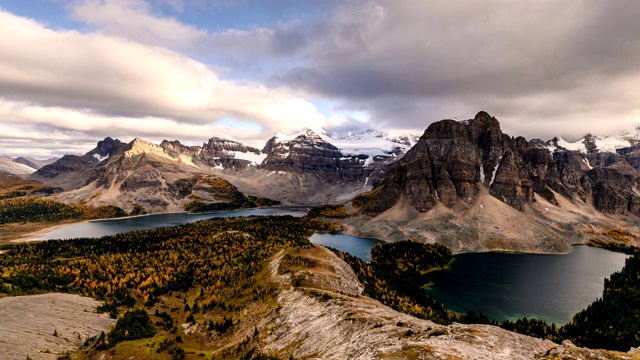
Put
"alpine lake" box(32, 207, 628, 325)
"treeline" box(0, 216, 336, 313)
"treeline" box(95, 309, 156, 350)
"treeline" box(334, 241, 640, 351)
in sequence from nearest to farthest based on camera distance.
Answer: "treeline" box(95, 309, 156, 350)
"treeline" box(334, 241, 640, 351)
"treeline" box(0, 216, 336, 313)
"alpine lake" box(32, 207, 628, 325)

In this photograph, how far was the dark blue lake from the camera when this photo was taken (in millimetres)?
113756

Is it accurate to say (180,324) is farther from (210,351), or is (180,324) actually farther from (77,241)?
(77,241)

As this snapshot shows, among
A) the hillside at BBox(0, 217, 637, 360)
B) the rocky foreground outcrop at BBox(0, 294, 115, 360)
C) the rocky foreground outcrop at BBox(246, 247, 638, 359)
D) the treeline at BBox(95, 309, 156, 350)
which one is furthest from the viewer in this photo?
the treeline at BBox(95, 309, 156, 350)

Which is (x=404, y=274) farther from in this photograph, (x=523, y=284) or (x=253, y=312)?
(x=253, y=312)

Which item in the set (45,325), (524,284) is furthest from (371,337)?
(524,284)

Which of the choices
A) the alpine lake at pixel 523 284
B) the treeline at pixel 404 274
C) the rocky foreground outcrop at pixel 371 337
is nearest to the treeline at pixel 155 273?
the rocky foreground outcrop at pixel 371 337

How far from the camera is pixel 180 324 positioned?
7519cm

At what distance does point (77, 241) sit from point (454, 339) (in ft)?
757

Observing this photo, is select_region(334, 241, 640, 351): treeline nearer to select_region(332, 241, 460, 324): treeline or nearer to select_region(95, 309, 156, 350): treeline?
select_region(332, 241, 460, 324): treeline

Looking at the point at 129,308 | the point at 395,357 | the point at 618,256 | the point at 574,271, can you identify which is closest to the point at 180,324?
the point at 129,308

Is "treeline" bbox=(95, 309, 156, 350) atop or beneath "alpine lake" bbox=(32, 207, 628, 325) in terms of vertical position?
atop

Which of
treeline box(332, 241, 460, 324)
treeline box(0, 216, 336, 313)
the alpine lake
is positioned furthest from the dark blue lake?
treeline box(0, 216, 336, 313)

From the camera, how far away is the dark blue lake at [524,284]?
114m

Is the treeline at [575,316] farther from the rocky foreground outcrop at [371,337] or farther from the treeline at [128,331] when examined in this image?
the treeline at [128,331]
